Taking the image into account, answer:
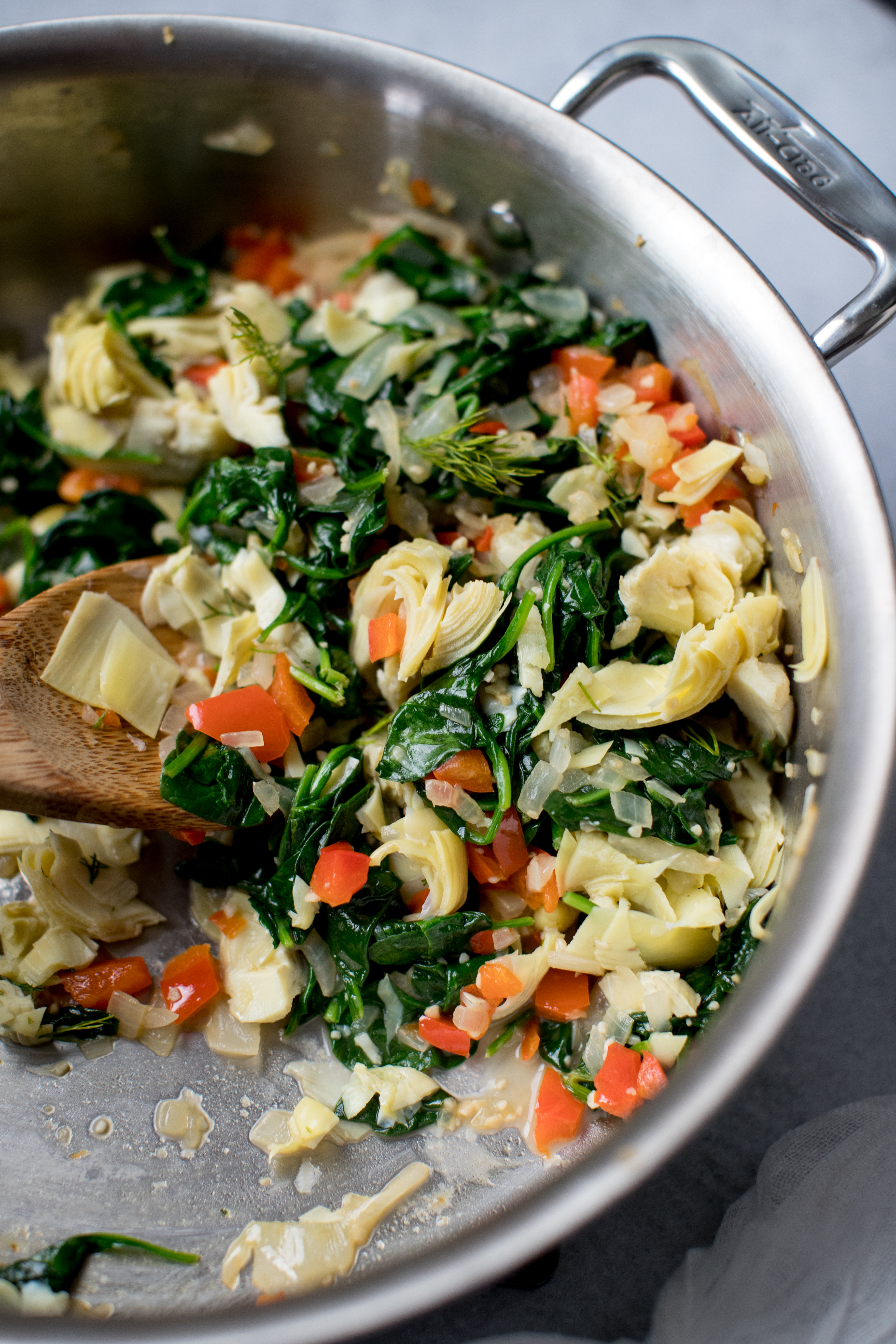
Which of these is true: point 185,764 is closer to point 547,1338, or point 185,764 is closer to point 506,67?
point 547,1338

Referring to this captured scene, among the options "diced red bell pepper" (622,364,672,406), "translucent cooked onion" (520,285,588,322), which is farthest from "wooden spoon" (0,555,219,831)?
"diced red bell pepper" (622,364,672,406)

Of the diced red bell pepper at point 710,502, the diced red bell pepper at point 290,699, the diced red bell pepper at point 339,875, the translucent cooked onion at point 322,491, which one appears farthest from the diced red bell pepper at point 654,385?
the diced red bell pepper at point 339,875

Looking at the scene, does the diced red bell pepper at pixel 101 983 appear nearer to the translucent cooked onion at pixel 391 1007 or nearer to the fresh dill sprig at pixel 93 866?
the fresh dill sprig at pixel 93 866

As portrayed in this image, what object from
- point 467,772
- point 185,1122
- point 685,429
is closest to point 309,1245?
Answer: point 185,1122

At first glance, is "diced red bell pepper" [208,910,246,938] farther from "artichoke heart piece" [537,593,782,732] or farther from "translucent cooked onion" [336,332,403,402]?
"translucent cooked onion" [336,332,403,402]

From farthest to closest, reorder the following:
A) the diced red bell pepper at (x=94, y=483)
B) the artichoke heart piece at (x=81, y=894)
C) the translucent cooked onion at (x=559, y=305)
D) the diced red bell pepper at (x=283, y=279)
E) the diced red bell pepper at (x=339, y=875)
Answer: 1. the diced red bell pepper at (x=283, y=279)
2. the diced red bell pepper at (x=94, y=483)
3. the translucent cooked onion at (x=559, y=305)
4. the artichoke heart piece at (x=81, y=894)
5. the diced red bell pepper at (x=339, y=875)

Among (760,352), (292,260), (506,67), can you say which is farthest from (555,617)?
(506,67)

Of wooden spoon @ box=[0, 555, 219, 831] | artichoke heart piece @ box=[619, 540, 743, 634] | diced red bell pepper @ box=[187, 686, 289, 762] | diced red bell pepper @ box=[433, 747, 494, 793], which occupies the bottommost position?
wooden spoon @ box=[0, 555, 219, 831]

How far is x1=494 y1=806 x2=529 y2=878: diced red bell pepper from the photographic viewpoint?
2.40m

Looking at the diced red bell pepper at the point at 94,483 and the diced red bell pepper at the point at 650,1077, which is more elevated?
the diced red bell pepper at the point at 650,1077

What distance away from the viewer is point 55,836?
273 cm

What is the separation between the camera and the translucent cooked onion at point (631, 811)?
2275 millimetres

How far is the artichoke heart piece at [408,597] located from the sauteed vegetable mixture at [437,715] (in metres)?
0.01

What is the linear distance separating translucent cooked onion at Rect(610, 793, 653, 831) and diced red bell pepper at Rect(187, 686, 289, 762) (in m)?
0.92
